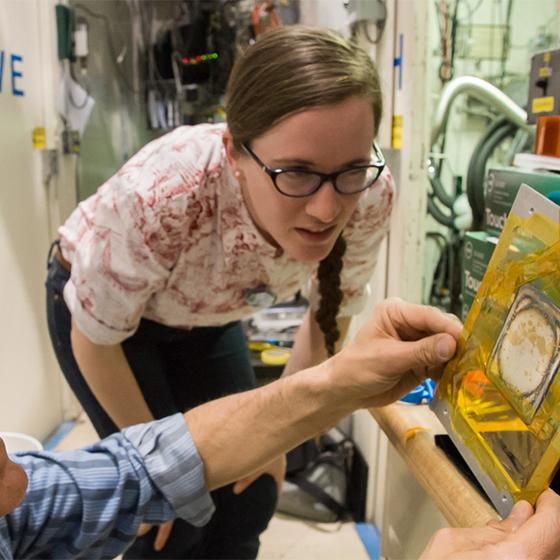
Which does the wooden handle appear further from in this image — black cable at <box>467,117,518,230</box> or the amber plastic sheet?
black cable at <box>467,117,518,230</box>

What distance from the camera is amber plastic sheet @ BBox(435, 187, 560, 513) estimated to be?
465 mm

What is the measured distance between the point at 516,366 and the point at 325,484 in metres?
1.43

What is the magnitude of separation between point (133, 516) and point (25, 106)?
1.64m

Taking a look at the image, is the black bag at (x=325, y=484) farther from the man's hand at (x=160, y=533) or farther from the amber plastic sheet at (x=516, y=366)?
the amber plastic sheet at (x=516, y=366)

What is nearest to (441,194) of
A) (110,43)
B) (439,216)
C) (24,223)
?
(439,216)

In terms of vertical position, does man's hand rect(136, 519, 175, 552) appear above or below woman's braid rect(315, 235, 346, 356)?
below

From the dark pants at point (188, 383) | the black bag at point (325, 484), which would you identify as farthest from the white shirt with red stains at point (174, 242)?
the black bag at point (325, 484)

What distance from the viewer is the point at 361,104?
856 mm

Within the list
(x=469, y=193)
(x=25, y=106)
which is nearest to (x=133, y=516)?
(x=469, y=193)

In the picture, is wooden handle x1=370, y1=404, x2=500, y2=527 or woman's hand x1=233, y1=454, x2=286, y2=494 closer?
wooden handle x1=370, y1=404, x2=500, y2=527

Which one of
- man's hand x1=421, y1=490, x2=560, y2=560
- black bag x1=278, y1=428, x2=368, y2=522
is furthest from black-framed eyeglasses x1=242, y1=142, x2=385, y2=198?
black bag x1=278, y1=428, x2=368, y2=522

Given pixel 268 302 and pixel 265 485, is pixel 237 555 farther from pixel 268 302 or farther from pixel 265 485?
pixel 268 302

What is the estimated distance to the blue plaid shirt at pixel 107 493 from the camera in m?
0.70

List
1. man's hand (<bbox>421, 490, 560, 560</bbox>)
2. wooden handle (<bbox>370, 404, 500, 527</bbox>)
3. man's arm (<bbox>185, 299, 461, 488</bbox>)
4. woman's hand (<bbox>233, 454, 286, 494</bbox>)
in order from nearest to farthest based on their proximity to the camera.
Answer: man's hand (<bbox>421, 490, 560, 560</bbox>)
wooden handle (<bbox>370, 404, 500, 527</bbox>)
man's arm (<bbox>185, 299, 461, 488</bbox>)
woman's hand (<bbox>233, 454, 286, 494</bbox>)
